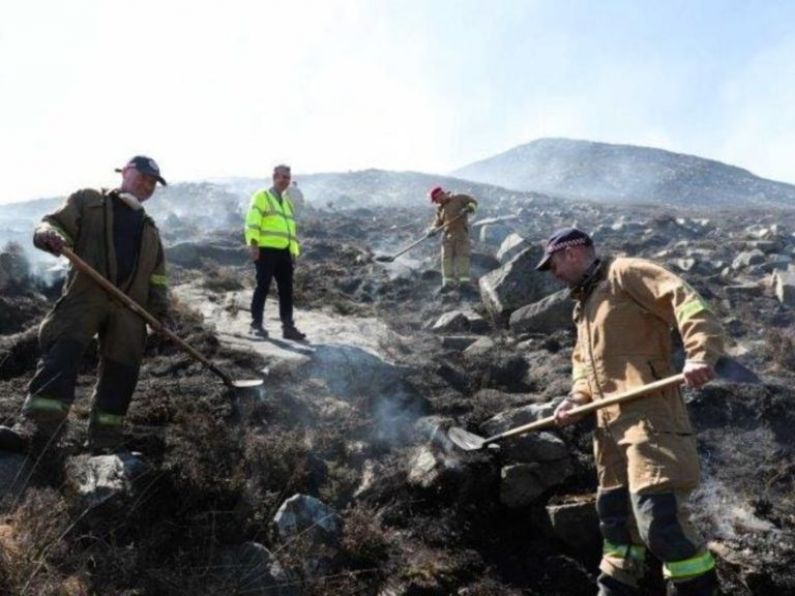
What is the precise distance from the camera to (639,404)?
3.11 meters

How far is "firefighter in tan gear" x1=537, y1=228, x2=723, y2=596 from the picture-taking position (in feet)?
9.39

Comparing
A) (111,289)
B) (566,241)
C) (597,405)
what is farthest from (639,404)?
(111,289)

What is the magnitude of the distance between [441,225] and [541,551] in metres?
6.73

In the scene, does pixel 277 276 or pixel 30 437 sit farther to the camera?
pixel 277 276

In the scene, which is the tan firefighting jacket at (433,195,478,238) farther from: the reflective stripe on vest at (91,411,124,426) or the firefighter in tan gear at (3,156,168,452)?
the reflective stripe on vest at (91,411,124,426)

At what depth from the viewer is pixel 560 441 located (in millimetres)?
4535

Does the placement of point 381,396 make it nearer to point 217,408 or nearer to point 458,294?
point 217,408

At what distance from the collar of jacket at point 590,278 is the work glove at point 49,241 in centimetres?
292

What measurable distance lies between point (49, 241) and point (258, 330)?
3.13 metres

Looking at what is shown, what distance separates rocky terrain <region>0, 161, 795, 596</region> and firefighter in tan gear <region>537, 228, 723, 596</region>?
88 cm

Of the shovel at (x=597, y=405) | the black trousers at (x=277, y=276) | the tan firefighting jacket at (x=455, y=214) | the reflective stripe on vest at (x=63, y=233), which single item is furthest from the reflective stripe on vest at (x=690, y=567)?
the tan firefighting jacket at (x=455, y=214)

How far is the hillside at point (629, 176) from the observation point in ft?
124

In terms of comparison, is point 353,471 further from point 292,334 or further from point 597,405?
point 292,334

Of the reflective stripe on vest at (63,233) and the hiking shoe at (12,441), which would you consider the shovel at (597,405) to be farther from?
the reflective stripe on vest at (63,233)
